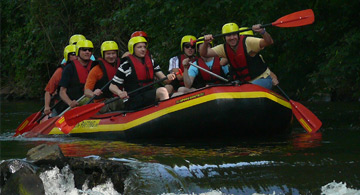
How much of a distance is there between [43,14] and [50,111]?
1133 centimetres

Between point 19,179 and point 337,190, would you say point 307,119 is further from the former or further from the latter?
point 19,179

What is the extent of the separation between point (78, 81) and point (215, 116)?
2.96m

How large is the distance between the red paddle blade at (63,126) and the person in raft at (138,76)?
86 cm

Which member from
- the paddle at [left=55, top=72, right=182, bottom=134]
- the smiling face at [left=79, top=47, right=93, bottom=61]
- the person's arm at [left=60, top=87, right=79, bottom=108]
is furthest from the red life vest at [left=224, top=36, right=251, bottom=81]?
the person's arm at [left=60, top=87, right=79, bottom=108]

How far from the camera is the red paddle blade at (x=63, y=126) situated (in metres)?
9.27

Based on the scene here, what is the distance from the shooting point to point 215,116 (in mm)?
8188

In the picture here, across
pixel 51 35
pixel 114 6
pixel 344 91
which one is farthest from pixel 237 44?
pixel 51 35

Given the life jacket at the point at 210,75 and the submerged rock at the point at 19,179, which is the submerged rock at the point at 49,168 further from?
the life jacket at the point at 210,75

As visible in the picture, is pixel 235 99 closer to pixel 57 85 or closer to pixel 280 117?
pixel 280 117

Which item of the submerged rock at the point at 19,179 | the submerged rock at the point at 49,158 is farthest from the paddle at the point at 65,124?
the submerged rock at the point at 19,179

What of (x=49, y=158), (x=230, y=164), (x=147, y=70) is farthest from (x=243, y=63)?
(x=49, y=158)

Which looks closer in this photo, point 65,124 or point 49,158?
point 49,158

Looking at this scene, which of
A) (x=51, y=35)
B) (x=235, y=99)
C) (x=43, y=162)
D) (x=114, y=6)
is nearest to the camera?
(x=43, y=162)

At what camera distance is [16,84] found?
24.7m
